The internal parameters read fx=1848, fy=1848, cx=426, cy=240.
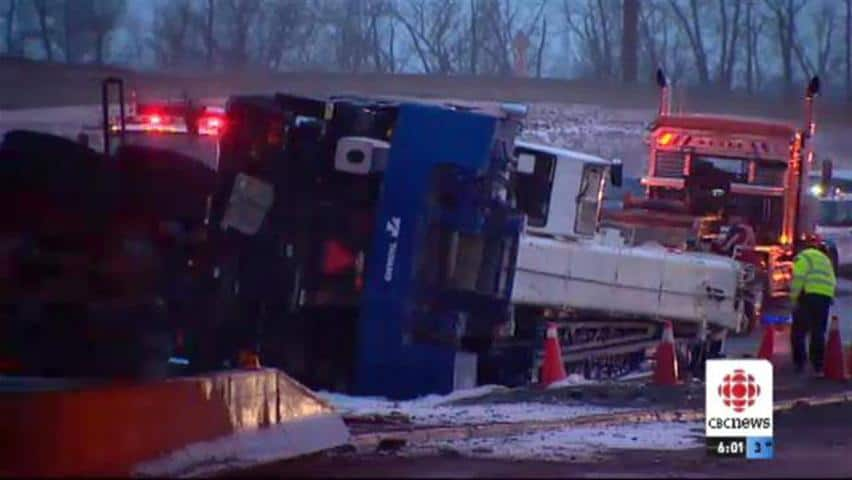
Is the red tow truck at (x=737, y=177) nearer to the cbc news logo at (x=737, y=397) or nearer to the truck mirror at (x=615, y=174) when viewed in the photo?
the truck mirror at (x=615, y=174)

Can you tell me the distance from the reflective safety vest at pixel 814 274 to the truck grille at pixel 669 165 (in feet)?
28.2

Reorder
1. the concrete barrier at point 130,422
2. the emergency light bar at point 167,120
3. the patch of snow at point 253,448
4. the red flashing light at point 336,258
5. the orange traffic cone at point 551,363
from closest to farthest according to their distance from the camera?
the concrete barrier at point 130,422 < the patch of snow at point 253,448 < the red flashing light at point 336,258 < the orange traffic cone at point 551,363 < the emergency light bar at point 167,120

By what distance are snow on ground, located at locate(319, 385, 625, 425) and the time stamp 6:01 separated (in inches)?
114

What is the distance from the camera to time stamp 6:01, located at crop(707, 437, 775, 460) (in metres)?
13.1

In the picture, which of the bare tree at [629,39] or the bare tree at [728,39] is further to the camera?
the bare tree at [728,39]

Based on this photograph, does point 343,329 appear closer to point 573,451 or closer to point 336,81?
point 573,451

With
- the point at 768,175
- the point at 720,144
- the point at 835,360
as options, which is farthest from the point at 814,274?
the point at 720,144

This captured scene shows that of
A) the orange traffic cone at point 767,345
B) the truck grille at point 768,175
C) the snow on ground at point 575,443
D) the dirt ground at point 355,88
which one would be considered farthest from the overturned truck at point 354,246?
the dirt ground at point 355,88

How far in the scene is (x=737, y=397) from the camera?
492 inches

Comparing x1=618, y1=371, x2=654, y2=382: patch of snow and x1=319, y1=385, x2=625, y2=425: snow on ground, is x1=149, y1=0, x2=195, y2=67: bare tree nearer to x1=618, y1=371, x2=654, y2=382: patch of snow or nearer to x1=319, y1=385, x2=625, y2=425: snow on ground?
x1=618, y1=371, x2=654, y2=382: patch of snow

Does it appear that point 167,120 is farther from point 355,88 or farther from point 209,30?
point 355,88

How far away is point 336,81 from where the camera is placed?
167 ft

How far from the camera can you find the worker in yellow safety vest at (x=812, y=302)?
69.2 feet

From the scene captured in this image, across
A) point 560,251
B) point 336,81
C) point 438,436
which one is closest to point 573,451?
point 438,436
